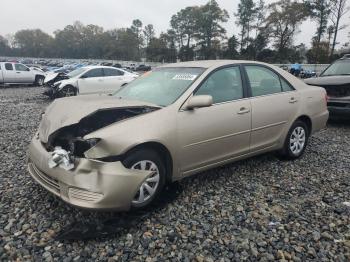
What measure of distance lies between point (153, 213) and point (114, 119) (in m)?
1.08

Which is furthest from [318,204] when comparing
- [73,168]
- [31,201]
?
[31,201]

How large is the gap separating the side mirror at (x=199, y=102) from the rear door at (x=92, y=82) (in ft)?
33.0

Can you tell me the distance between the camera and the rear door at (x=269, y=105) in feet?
14.6

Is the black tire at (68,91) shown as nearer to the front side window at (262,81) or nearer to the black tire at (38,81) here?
the front side window at (262,81)

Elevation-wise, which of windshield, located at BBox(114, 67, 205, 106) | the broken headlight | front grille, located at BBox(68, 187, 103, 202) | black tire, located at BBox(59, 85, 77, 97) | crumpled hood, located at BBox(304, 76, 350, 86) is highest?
windshield, located at BBox(114, 67, 205, 106)

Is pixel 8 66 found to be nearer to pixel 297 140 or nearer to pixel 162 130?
pixel 297 140

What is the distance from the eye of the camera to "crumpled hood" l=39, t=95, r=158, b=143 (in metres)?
3.33

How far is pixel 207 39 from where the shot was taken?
238 feet

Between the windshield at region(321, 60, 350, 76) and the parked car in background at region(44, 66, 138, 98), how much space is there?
7518 millimetres

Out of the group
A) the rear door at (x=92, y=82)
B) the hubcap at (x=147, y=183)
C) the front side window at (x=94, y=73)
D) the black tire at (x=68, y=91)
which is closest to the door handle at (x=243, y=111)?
the hubcap at (x=147, y=183)

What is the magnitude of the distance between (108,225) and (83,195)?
442mm

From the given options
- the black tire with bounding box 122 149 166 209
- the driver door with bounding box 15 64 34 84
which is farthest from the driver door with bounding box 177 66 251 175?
the driver door with bounding box 15 64 34 84

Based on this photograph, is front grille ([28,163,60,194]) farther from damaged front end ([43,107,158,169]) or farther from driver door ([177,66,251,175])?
driver door ([177,66,251,175])

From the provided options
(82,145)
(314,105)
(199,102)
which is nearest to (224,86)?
(199,102)
